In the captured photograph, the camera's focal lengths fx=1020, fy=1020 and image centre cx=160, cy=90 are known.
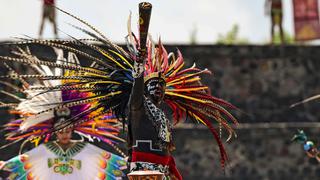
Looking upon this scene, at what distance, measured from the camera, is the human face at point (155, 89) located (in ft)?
27.6

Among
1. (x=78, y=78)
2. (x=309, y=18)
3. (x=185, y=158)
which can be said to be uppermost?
(x=309, y=18)

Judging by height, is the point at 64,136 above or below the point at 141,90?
below

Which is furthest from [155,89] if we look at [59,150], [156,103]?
[59,150]

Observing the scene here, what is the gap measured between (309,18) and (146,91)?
12.1 m

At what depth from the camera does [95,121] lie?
32.6ft

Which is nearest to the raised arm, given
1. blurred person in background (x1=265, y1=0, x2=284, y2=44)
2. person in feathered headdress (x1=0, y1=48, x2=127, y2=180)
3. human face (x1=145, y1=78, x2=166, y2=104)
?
human face (x1=145, y1=78, x2=166, y2=104)

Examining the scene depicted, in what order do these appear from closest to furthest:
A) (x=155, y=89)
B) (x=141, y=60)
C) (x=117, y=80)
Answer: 1. (x=141, y=60)
2. (x=155, y=89)
3. (x=117, y=80)

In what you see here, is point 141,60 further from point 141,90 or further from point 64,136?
point 64,136

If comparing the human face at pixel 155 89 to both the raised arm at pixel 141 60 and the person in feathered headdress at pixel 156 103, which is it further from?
the raised arm at pixel 141 60

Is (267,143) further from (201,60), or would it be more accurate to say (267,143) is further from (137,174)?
(137,174)

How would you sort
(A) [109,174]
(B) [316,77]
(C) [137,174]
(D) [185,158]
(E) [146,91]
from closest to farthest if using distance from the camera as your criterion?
(C) [137,174] < (E) [146,91] < (A) [109,174] < (D) [185,158] < (B) [316,77]

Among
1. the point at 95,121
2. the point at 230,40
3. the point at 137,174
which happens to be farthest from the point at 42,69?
the point at 230,40

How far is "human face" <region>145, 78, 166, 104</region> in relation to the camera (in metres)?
8.41

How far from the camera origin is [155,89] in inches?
331
